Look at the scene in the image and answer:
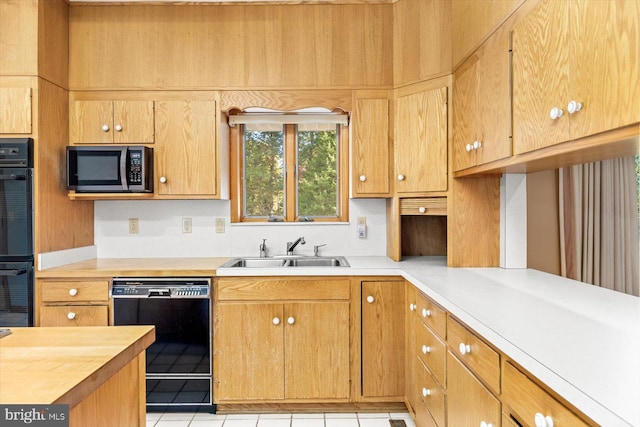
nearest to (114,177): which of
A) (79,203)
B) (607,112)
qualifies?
(79,203)

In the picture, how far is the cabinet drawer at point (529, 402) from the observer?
0.86 metres

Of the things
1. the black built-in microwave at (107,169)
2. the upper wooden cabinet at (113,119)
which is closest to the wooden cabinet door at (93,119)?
the upper wooden cabinet at (113,119)

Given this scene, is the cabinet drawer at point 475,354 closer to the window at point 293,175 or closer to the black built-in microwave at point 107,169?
the window at point 293,175

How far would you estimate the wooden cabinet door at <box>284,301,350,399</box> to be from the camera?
2.41 metres

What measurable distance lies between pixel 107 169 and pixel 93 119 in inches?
14.7

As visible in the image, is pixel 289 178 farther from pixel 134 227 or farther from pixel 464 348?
pixel 464 348

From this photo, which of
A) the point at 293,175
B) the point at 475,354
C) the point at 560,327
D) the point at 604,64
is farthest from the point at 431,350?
the point at 293,175

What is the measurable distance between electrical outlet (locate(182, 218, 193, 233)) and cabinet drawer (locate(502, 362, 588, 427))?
8.05 feet

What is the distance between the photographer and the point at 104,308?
2.41m

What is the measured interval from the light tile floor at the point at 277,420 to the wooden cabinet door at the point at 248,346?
4.9 inches

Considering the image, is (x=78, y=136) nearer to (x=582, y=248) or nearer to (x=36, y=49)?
(x=36, y=49)

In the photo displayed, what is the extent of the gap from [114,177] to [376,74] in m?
1.89

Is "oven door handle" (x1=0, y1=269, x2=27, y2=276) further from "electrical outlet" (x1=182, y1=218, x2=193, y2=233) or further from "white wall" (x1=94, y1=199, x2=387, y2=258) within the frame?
"electrical outlet" (x1=182, y1=218, x2=193, y2=233)

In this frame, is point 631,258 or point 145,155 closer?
point 631,258
